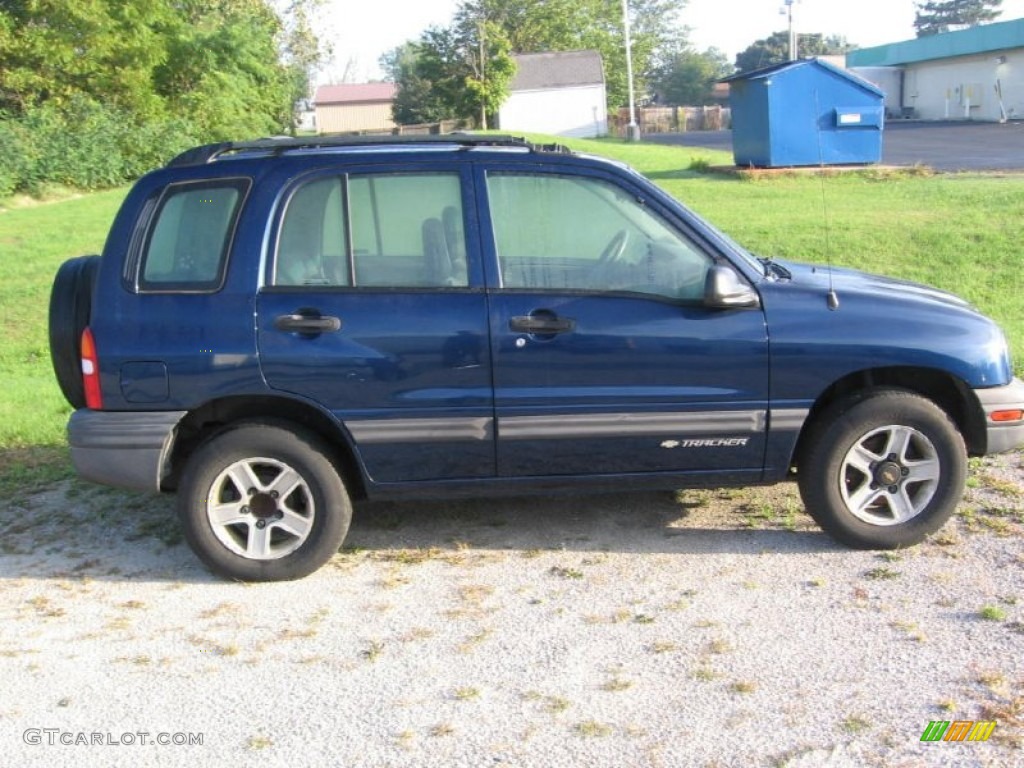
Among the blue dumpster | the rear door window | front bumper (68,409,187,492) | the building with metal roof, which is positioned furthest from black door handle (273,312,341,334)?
the building with metal roof

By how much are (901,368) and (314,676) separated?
2.93 m

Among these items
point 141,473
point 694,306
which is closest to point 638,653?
point 694,306

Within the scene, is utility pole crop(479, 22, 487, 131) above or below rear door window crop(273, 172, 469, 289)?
above

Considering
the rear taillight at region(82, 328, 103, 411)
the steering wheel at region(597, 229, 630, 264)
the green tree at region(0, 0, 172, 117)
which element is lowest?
the rear taillight at region(82, 328, 103, 411)

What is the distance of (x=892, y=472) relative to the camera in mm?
4746

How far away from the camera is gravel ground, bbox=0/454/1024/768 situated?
133 inches

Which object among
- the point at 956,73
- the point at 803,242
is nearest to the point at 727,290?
the point at 803,242

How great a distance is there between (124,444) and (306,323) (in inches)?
38.1

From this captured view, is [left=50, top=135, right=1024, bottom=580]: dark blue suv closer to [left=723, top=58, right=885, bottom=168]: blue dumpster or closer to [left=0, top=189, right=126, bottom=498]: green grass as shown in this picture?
[left=0, top=189, right=126, bottom=498]: green grass

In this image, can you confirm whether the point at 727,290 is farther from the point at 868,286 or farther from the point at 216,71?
the point at 216,71

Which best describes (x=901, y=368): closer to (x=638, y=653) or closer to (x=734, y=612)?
(x=734, y=612)

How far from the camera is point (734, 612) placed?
4230mm

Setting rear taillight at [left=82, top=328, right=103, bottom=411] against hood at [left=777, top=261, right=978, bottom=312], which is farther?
hood at [left=777, top=261, right=978, bottom=312]

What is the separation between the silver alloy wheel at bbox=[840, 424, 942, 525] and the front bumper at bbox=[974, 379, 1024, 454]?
0.96ft
